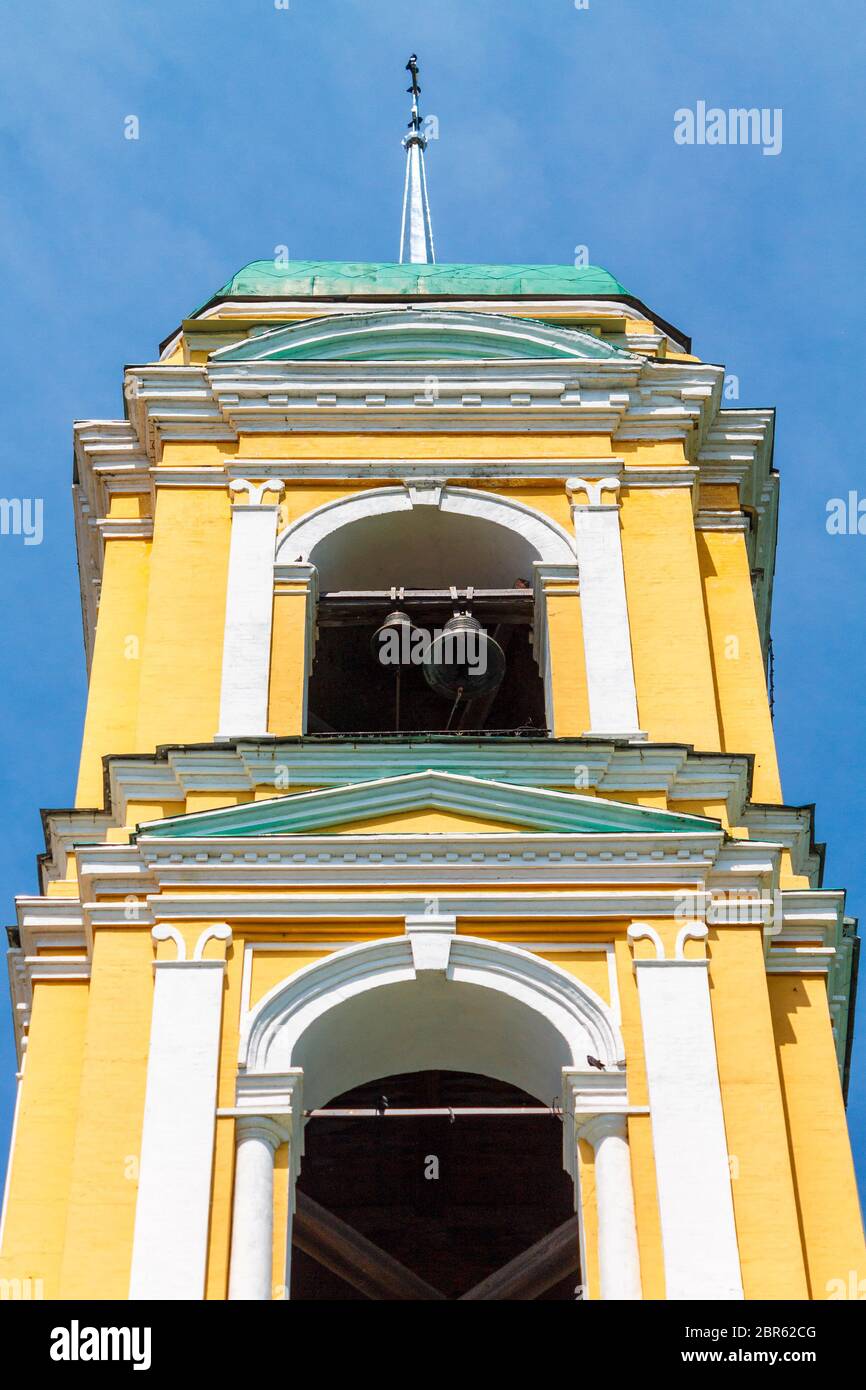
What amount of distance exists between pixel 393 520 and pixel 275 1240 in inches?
286

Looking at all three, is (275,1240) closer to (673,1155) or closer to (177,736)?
(673,1155)

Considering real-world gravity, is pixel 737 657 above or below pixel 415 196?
below

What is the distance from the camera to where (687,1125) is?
16766 mm

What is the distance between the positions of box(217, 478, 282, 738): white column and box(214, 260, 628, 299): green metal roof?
3.69m

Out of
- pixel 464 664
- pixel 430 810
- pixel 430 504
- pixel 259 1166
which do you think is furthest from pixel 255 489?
pixel 259 1166

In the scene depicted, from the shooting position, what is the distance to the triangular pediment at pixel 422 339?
76.3 feet

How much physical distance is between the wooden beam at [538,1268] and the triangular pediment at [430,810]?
244 centimetres

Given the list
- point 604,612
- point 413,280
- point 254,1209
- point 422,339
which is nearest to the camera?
point 254,1209

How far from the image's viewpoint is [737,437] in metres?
23.5

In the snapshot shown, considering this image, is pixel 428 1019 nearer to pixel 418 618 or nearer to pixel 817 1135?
pixel 817 1135

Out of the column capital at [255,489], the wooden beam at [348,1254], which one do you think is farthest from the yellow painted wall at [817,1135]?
the column capital at [255,489]

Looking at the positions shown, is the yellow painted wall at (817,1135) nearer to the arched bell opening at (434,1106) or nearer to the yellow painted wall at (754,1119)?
the yellow painted wall at (754,1119)

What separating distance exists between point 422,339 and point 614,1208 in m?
8.99
